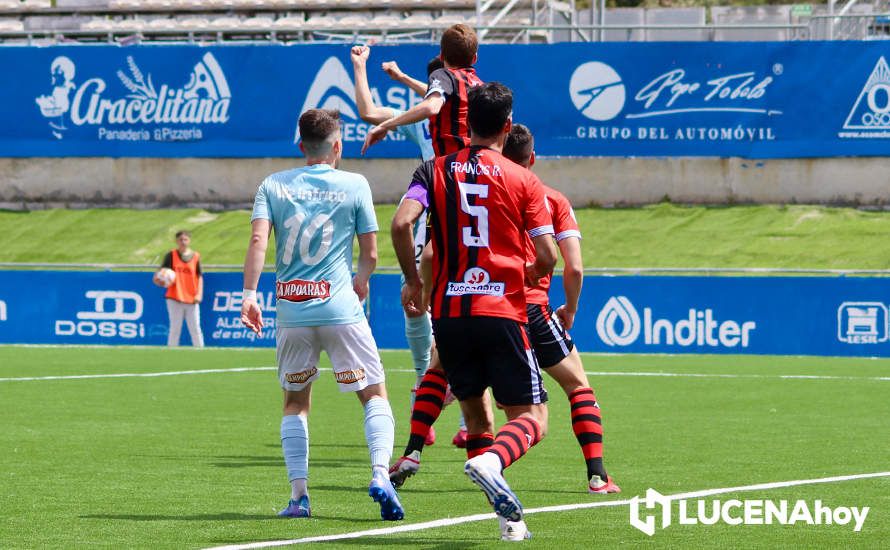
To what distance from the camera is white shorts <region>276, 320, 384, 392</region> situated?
24.0ft

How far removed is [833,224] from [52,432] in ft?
71.9

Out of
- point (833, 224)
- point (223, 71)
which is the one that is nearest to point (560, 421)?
point (833, 224)

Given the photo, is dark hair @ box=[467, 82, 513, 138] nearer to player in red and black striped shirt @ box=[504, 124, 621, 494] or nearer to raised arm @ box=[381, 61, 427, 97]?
player in red and black striped shirt @ box=[504, 124, 621, 494]

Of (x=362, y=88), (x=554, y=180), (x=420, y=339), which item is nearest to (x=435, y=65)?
(x=362, y=88)

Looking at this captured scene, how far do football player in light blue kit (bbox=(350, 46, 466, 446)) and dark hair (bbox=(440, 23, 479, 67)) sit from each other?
326 millimetres

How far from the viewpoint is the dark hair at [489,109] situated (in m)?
6.73

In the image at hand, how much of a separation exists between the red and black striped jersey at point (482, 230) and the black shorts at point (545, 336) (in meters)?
1.39

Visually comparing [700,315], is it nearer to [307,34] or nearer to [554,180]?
[554,180]

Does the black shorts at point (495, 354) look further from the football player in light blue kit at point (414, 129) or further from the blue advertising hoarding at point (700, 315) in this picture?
the blue advertising hoarding at point (700, 315)

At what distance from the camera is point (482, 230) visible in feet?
21.9

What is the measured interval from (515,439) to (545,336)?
1.71m

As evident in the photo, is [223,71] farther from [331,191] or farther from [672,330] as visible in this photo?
[331,191]

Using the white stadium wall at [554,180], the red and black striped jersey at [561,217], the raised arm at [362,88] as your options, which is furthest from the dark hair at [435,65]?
the white stadium wall at [554,180]

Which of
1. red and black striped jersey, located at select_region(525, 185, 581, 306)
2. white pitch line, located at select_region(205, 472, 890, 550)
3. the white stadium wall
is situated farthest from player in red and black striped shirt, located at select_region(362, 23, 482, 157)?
the white stadium wall
